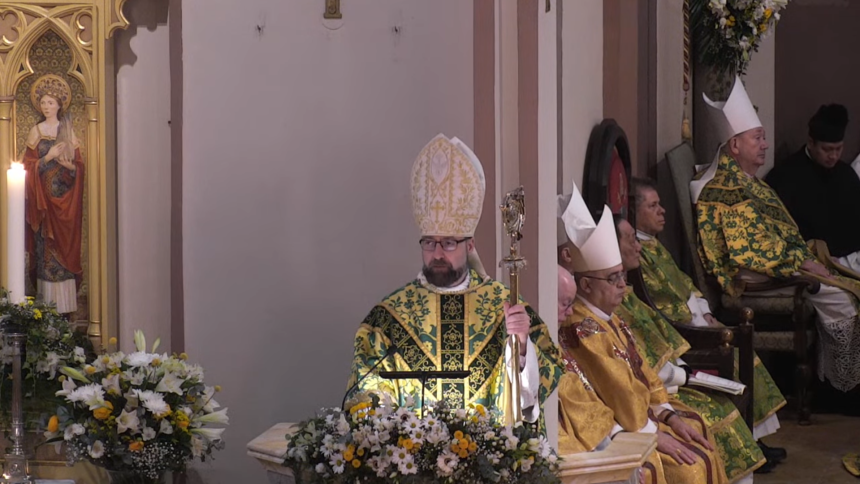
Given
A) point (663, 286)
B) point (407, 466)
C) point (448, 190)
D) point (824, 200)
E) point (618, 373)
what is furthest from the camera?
point (824, 200)

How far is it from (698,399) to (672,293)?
0.81m

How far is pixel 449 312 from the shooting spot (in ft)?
16.5

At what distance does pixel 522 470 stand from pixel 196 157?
1.96 m

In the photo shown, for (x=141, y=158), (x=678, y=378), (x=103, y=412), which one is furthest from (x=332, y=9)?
(x=678, y=378)

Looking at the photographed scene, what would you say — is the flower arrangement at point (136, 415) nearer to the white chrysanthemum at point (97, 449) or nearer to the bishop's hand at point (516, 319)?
the white chrysanthemum at point (97, 449)

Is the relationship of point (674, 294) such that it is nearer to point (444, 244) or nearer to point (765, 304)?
point (765, 304)

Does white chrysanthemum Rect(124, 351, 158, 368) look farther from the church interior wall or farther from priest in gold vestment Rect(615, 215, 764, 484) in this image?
the church interior wall

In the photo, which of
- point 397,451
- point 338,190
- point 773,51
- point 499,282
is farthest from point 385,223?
point 773,51

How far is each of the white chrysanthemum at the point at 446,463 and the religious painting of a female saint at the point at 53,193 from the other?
1933mm

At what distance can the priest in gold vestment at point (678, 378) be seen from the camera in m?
6.59

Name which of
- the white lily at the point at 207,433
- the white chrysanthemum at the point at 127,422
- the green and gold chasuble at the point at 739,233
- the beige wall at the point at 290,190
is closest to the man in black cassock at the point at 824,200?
the green and gold chasuble at the point at 739,233

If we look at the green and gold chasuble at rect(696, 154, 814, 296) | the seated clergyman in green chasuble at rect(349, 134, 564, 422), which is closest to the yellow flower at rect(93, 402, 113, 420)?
the seated clergyman in green chasuble at rect(349, 134, 564, 422)

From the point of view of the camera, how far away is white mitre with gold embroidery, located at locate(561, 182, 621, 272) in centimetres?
589

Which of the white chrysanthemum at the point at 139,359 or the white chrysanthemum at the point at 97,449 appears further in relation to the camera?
the white chrysanthemum at the point at 139,359
